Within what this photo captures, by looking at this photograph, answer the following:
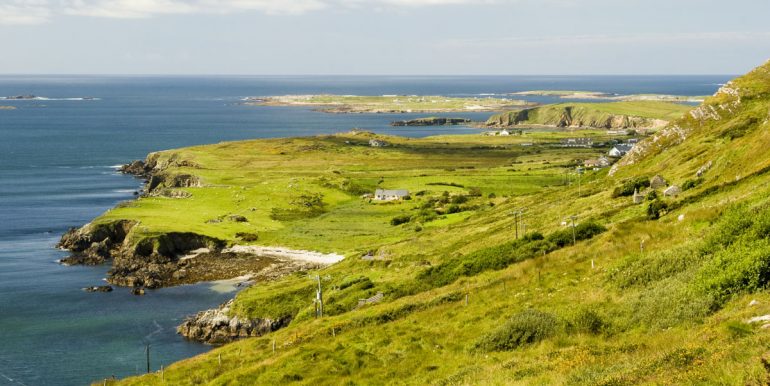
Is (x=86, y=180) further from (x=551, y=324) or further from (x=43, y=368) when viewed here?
(x=551, y=324)

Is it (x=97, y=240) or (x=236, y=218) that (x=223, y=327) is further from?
(x=236, y=218)

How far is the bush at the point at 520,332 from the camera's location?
31.8 meters

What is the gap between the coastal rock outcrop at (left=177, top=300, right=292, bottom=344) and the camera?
69.3 meters

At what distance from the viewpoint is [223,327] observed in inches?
2803

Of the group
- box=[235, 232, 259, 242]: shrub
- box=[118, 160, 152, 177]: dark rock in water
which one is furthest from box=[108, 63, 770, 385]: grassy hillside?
box=[118, 160, 152, 177]: dark rock in water

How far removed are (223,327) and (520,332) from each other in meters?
45.4

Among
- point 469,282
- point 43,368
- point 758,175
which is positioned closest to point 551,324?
point 469,282

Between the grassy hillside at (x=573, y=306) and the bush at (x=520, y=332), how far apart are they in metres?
0.06

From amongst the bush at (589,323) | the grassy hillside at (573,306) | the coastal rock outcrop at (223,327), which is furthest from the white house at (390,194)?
the bush at (589,323)

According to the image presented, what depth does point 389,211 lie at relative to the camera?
128 meters

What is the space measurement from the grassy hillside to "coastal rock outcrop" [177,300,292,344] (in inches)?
57.6

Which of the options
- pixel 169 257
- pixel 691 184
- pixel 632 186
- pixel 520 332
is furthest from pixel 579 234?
pixel 169 257

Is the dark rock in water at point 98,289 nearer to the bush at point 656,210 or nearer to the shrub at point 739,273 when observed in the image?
the bush at point 656,210

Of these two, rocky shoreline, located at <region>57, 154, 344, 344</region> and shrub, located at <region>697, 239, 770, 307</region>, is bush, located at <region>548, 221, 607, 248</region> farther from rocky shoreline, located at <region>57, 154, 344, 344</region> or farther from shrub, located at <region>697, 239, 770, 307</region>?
rocky shoreline, located at <region>57, 154, 344, 344</region>
